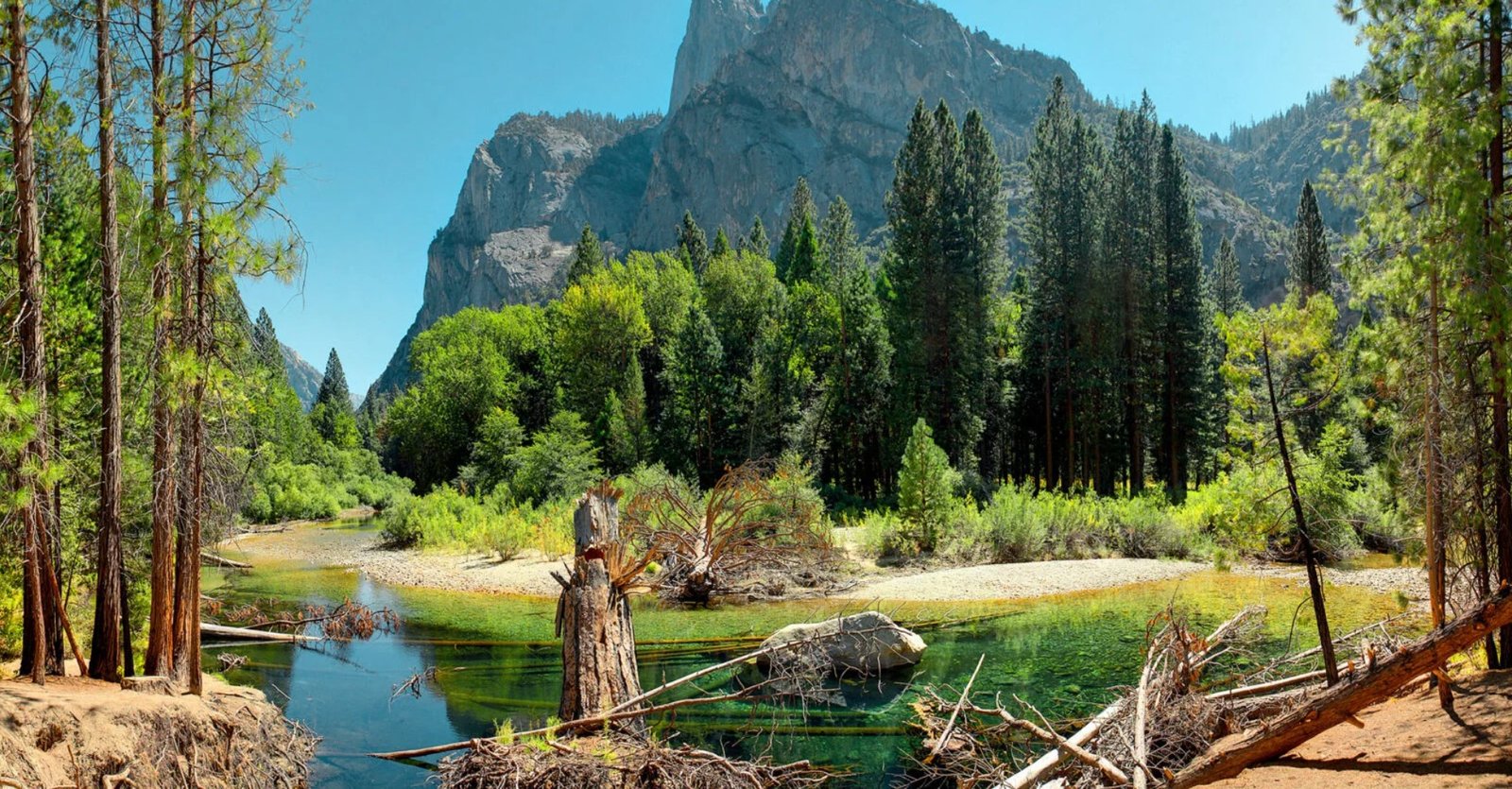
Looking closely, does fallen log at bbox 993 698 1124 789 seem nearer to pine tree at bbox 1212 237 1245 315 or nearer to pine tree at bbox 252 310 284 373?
pine tree at bbox 252 310 284 373

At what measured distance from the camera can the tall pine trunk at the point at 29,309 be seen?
7.13m

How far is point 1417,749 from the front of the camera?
5617 millimetres

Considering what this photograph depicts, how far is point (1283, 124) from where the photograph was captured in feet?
638

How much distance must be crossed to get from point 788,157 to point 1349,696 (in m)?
142

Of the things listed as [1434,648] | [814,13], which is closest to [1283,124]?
[814,13]

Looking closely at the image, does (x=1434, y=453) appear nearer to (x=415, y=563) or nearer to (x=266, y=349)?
(x=266, y=349)

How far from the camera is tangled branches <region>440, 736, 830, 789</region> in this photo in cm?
609

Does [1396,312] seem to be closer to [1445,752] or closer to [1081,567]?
[1445,752]

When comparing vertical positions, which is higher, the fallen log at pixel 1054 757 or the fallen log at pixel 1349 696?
the fallen log at pixel 1349 696

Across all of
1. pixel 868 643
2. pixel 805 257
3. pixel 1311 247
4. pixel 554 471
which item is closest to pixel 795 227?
pixel 805 257

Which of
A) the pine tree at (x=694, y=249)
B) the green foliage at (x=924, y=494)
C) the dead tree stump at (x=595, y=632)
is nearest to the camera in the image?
the dead tree stump at (x=595, y=632)

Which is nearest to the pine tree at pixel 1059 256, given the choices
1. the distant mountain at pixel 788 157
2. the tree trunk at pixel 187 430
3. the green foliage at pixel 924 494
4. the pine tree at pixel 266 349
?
the green foliage at pixel 924 494

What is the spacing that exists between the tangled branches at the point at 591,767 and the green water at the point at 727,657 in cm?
84

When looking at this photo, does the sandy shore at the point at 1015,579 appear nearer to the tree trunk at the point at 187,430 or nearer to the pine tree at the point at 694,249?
the tree trunk at the point at 187,430
